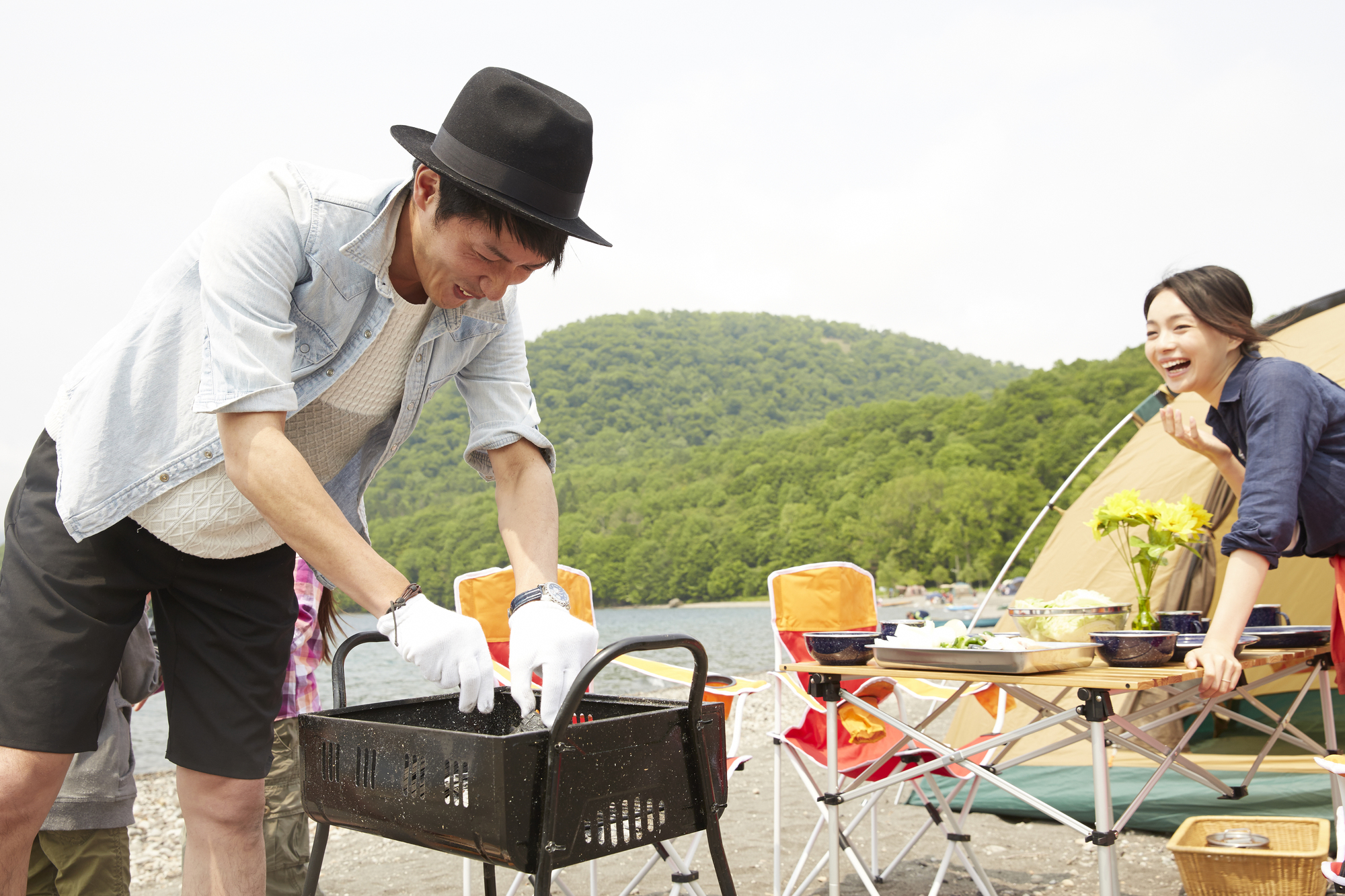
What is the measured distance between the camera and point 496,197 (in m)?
1.35

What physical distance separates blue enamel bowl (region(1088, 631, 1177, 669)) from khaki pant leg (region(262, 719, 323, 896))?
1.98m

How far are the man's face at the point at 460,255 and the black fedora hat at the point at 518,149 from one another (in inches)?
2.1

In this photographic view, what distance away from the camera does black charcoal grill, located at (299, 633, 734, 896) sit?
3.54 feet

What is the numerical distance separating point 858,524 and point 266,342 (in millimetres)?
38904

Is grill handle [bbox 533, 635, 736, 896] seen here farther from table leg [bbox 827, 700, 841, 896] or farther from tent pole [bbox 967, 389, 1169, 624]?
tent pole [bbox 967, 389, 1169, 624]

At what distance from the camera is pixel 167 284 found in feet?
5.03

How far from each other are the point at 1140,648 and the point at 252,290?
178 cm

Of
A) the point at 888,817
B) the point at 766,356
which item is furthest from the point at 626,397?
the point at 888,817

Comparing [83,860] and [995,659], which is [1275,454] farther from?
[83,860]

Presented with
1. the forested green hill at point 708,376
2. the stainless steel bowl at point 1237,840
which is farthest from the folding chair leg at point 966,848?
the forested green hill at point 708,376

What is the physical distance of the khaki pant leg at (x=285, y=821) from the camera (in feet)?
8.08

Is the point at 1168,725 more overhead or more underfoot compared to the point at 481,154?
more underfoot

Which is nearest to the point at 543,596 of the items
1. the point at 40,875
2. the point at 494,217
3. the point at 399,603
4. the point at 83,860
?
the point at 399,603

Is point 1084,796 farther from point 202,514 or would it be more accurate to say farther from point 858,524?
point 858,524
